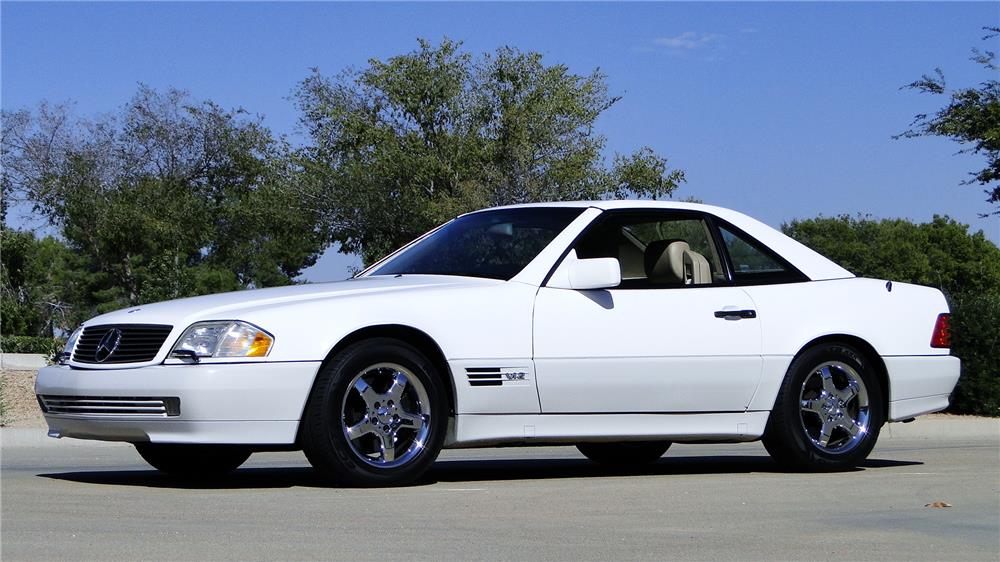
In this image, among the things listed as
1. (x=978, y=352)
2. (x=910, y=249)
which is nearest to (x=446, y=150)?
(x=978, y=352)

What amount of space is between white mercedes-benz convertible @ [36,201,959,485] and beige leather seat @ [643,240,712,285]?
0.01 metres

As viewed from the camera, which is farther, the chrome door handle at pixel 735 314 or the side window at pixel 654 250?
the side window at pixel 654 250

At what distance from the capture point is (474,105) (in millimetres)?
50781

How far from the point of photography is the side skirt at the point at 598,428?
7848 millimetres

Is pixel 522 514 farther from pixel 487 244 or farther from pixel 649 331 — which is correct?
pixel 487 244

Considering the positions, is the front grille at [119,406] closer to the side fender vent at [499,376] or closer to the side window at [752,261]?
the side fender vent at [499,376]

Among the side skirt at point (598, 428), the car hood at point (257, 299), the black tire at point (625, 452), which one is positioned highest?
the car hood at point (257, 299)

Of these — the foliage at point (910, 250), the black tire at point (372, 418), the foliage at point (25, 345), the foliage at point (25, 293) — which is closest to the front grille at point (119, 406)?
the black tire at point (372, 418)

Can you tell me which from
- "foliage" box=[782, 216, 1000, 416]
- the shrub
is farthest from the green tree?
"foliage" box=[782, 216, 1000, 416]

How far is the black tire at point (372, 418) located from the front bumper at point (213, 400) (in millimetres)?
104

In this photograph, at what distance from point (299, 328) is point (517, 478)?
6.46 ft

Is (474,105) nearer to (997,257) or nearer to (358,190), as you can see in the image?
(358,190)

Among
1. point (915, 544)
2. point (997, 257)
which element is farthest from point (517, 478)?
point (997, 257)

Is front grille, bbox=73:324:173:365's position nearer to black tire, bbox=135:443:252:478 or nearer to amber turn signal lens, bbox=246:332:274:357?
amber turn signal lens, bbox=246:332:274:357
